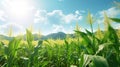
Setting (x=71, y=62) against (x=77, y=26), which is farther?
(x=71, y=62)

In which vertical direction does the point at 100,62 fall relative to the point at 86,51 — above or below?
below

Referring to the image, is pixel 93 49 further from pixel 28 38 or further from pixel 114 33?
pixel 28 38

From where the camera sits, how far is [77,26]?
3.96m

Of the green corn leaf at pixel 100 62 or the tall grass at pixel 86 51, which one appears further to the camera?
the tall grass at pixel 86 51

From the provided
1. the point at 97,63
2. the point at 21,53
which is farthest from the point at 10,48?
A: the point at 21,53

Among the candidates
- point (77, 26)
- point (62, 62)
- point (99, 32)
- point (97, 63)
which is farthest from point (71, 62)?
point (97, 63)

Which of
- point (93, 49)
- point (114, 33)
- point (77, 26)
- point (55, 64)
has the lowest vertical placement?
point (55, 64)

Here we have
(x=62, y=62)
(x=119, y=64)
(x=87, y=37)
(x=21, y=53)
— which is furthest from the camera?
(x=21, y=53)

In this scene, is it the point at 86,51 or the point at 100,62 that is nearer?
the point at 100,62

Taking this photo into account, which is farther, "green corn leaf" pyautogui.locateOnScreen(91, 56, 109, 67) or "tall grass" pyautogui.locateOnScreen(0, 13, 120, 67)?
"tall grass" pyautogui.locateOnScreen(0, 13, 120, 67)

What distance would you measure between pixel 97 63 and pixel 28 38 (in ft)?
7.51

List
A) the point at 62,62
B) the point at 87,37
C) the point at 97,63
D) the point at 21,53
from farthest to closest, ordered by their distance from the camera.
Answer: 1. the point at 21,53
2. the point at 62,62
3. the point at 87,37
4. the point at 97,63

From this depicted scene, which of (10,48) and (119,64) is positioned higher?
(10,48)

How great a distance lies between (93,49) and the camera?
2.81m
